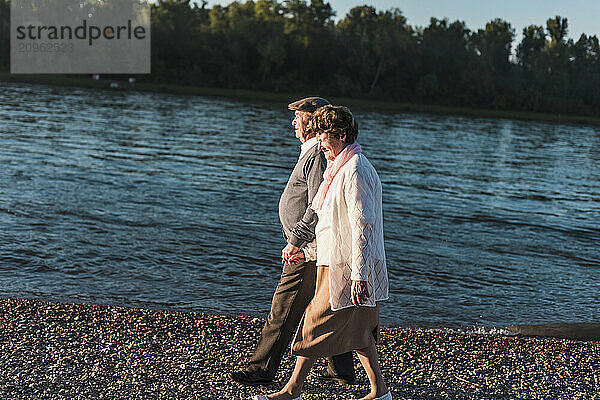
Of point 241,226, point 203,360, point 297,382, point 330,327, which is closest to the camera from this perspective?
point 330,327

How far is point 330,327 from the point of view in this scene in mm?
5223

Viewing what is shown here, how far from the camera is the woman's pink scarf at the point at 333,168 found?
507cm

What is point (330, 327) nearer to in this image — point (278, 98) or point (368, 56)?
point (278, 98)

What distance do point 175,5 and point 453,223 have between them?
105 meters

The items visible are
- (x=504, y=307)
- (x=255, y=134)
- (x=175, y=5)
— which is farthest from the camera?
(x=175, y=5)

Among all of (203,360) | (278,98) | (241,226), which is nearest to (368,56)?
(278,98)

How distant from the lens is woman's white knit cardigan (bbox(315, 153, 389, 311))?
4.94m

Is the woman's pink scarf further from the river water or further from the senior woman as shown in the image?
the river water

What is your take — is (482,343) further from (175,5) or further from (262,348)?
(175,5)

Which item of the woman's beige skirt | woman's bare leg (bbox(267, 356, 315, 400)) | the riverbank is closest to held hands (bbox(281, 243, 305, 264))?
the woman's beige skirt

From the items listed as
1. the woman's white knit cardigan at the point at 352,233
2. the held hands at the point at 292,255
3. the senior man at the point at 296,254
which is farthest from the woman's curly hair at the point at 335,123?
the held hands at the point at 292,255

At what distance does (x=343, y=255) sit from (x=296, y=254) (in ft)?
1.69

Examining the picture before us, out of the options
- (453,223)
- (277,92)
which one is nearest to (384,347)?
(453,223)

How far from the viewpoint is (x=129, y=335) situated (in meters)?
6.83
